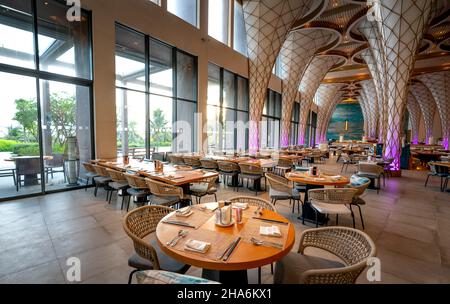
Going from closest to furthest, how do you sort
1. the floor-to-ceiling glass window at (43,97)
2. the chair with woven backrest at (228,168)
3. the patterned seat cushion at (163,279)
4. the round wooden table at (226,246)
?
the patterned seat cushion at (163,279), the round wooden table at (226,246), the floor-to-ceiling glass window at (43,97), the chair with woven backrest at (228,168)

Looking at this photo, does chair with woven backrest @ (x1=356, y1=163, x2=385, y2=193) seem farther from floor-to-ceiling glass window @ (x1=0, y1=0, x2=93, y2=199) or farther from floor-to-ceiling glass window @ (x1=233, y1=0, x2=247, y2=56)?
floor-to-ceiling glass window @ (x1=233, y1=0, x2=247, y2=56)

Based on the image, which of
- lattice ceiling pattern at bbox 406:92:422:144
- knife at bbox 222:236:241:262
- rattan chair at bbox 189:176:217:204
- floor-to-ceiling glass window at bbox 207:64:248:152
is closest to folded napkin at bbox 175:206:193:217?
knife at bbox 222:236:241:262

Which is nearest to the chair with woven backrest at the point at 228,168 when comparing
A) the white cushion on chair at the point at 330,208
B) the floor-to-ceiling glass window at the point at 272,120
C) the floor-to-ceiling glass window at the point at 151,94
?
the white cushion on chair at the point at 330,208

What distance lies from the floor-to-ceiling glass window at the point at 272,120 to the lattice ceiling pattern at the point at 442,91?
13655 millimetres

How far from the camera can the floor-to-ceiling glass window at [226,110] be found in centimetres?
1076

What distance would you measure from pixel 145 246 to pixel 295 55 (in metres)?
15.4

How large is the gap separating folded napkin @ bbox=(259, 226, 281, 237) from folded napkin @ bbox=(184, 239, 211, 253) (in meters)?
0.47

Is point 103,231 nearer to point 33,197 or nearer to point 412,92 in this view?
point 33,197

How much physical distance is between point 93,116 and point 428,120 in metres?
30.8

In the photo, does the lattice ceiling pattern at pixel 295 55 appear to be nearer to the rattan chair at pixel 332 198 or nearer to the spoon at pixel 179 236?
the rattan chair at pixel 332 198

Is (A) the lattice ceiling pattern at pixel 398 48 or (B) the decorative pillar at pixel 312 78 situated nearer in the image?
(A) the lattice ceiling pattern at pixel 398 48

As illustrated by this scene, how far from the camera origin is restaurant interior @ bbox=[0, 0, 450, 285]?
1.87m

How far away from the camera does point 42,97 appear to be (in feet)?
17.8

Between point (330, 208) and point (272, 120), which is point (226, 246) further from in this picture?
point (272, 120)
